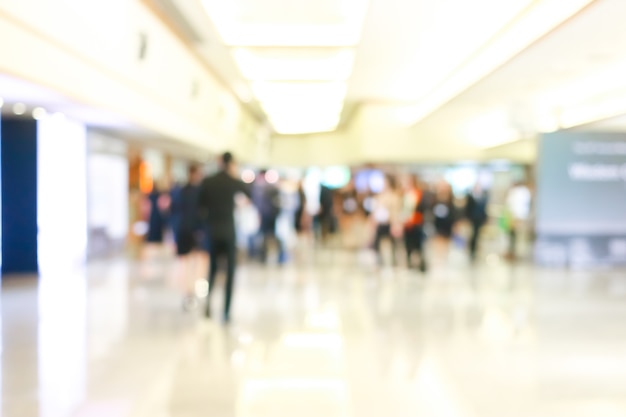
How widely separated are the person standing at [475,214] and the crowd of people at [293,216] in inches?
1.0

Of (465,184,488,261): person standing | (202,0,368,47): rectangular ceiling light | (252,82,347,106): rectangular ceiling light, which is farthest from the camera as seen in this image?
(252,82,347,106): rectangular ceiling light

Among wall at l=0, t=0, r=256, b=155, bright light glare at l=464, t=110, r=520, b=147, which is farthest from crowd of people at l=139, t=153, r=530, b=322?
bright light glare at l=464, t=110, r=520, b=147

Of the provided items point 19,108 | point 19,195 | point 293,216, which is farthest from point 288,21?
point 19,195

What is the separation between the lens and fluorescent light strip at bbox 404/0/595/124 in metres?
10.6

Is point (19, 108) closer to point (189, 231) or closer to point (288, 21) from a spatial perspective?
point (189, 231)

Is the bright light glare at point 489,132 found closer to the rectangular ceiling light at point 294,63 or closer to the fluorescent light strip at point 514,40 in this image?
the fluorescent light strip at point 514,40

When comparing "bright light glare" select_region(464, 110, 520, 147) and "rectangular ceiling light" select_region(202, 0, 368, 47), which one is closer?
"rectangular ceiling light" select_region(202, 0, 368, 47)

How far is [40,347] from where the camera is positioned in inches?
344

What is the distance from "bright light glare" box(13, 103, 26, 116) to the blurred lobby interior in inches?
3.9

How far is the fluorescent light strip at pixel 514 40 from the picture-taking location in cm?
1061

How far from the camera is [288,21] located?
1573 cm

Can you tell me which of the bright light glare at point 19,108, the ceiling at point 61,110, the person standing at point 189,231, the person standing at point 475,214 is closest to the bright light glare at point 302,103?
the ceiling at point 61,110

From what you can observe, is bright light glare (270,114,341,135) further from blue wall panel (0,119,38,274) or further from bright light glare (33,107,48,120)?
bright light glare (33,107,48,120)

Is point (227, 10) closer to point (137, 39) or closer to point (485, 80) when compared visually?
point (137, 39)
